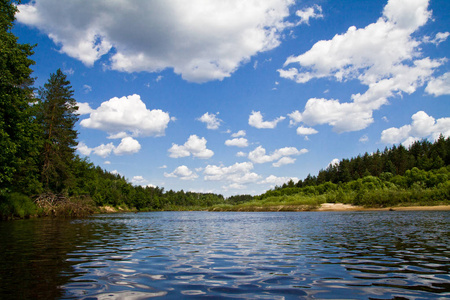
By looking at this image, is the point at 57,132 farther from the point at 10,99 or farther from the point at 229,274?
the point at 229,274

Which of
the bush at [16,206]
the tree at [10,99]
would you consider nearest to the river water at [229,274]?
the tree at [10,99]

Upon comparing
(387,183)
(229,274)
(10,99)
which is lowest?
(229,274)

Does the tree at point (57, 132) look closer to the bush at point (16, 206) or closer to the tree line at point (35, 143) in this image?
the tree line at point (35, 143)

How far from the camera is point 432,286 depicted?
721 cm

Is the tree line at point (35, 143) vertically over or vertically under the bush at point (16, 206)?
over

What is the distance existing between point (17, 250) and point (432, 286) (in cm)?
1666

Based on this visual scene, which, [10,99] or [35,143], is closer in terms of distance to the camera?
[10,99]

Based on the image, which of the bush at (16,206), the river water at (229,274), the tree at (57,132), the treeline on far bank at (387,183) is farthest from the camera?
the treeline on far bank at (387,183)

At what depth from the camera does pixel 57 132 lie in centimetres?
5500

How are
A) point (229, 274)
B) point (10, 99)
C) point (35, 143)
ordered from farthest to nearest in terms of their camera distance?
point (35, 143) → point (10, 99) → point (229, 274)

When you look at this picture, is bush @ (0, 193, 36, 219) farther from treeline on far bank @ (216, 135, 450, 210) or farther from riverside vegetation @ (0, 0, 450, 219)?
treeline on far bank @ (216, 135, 450, 210)

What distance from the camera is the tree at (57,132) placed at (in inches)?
2096

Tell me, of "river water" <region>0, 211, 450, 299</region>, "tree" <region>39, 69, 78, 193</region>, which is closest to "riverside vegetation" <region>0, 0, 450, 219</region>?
"tree" <region>39, 69, 78, 193</region>

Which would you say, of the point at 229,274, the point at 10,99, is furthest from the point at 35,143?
the point at 229,274
